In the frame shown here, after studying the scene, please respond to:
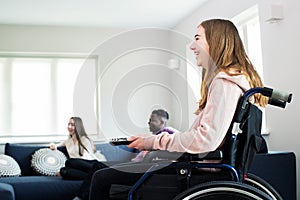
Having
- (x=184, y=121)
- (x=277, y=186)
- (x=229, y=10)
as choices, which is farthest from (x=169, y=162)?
(x=229, y=10)

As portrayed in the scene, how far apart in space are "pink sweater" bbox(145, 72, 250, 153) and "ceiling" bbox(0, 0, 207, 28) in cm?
300


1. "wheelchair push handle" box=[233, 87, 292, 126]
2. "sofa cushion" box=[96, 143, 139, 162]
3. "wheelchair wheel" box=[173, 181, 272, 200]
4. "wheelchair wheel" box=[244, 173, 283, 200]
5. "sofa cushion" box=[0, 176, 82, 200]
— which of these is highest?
"wheelchair push handle" box=[233, 87, 292, 126]

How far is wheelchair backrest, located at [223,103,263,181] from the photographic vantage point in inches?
56.3

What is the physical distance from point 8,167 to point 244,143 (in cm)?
276

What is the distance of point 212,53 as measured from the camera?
158 centimetres

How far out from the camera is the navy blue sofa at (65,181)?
96.6 inches

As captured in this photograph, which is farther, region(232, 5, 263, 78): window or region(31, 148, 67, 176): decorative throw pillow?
region(31, 148, 67, 176): decorative throw pillow

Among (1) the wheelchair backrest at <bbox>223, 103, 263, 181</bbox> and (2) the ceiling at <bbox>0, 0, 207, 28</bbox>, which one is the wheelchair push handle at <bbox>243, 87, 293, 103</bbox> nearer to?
(1) the wheelchair backrest at <bbox>223, 103, 263, 181</bbox>

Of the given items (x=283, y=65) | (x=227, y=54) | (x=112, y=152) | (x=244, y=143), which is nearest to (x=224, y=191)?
(x=244, y=143)

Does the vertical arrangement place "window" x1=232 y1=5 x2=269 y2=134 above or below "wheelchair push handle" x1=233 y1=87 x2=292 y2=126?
above

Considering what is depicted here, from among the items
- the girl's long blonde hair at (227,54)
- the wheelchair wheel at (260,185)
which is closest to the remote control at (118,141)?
the girl's long blonde hair at (227,54)

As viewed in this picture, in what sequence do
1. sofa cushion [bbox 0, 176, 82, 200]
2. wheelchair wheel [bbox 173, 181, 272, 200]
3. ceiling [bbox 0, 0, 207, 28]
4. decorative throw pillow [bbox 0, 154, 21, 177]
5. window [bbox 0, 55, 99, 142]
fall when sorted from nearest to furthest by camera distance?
wheelchair wheel [bbox 173, 181, 272, 200] < sofa cushion [bbox 0, 176, 82, 200] < decorative throw pillow [bbox 0, 154, 21, 177] < ceiling [bbox 0, 0, 207, 28] < window [bbox 0, 55, 99, 142]

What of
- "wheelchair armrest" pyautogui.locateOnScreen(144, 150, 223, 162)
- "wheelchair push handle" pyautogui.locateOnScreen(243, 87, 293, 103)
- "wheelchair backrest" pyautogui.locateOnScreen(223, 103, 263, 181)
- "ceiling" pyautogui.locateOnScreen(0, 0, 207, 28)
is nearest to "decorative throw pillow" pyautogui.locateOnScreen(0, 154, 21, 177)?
"ceiling" pyautogui.locateOnScreen(0, 0, 207, 28)

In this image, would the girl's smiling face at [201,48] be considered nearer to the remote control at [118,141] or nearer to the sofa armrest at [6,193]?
the remote control at [118,141]
